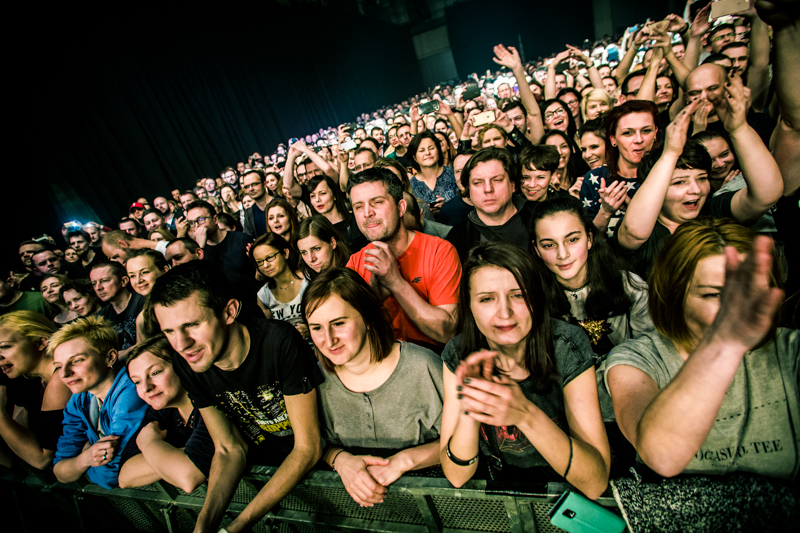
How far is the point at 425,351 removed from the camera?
1.58 metres

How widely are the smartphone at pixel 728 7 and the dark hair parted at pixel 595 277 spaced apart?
1475 mm

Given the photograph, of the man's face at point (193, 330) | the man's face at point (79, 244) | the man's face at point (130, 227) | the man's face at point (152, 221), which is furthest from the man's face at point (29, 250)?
the man's face at point (193, 330)

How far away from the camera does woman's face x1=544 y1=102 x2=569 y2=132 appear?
3812mm

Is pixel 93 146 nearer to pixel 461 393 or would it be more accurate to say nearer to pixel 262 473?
pixel 262 473

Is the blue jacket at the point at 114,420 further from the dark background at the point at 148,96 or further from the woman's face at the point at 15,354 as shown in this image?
the dark background at the point at 148,96

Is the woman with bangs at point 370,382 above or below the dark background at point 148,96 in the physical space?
below

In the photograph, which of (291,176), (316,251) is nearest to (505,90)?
(291,176)

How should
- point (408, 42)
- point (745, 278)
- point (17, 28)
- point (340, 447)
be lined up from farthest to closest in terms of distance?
point (408, 42)
point (17, 28)
point (340, 447)
point (745, 278)

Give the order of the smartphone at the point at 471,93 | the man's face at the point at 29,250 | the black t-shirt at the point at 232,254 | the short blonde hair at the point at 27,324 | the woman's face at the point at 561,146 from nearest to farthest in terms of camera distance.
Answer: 1. the short blonde hair at the point at 27,324
2. the woman's face at the point at 561,146
3. the black t-shirt at the point at 232,254
4. the man's face at the point at 29,250
5. the smartphone at the point at 471,93

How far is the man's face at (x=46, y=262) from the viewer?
4.62 metres

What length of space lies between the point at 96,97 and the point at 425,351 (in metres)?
10.4

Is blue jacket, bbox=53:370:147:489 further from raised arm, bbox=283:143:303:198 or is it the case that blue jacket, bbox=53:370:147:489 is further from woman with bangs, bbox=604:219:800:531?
raised arm, bbox=283:143:303:198

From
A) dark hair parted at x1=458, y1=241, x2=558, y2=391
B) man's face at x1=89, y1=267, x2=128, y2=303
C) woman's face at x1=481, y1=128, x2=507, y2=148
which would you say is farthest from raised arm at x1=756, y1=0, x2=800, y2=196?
man's face at x1=89, y1=267, x2=128, y2=303

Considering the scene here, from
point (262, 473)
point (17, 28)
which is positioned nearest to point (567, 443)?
point (262, 473)
